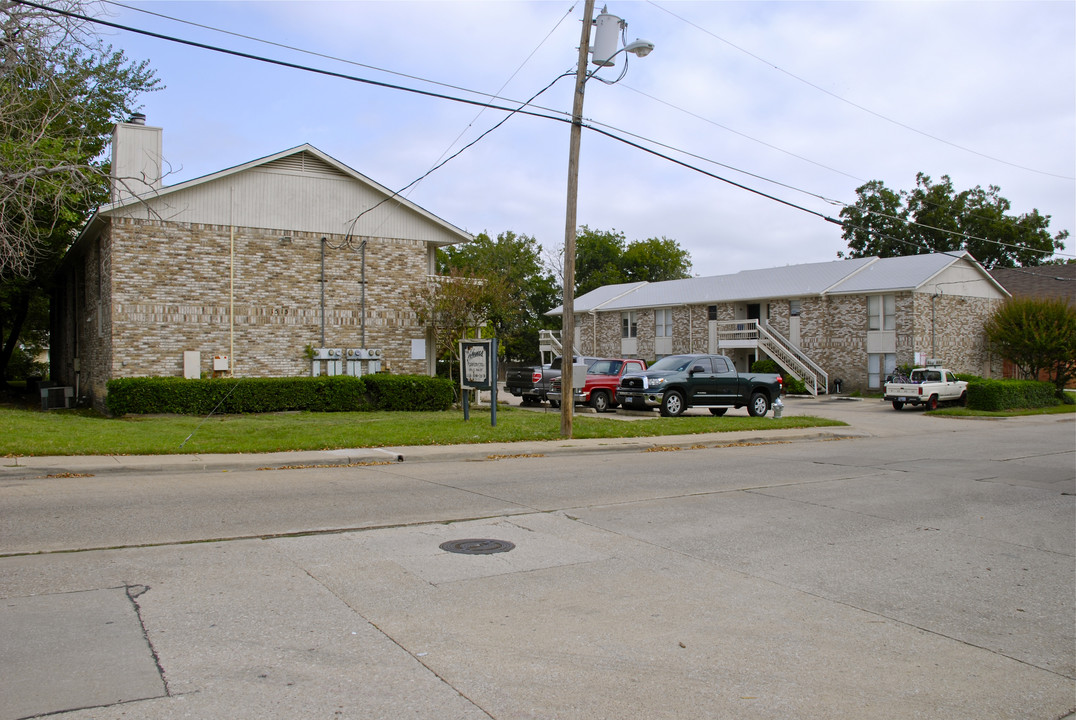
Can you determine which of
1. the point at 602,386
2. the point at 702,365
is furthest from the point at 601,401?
the point at 702,365

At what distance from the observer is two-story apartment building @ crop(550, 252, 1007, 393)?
39094 mm

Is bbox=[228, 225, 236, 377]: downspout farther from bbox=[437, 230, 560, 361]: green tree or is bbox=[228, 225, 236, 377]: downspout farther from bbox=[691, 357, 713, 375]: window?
bbox=[437, 230, 560, 361]: green tree

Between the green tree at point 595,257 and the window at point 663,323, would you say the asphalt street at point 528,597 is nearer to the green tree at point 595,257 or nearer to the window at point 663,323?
the window at point 663,323

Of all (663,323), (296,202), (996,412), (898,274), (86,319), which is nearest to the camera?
(296,202)

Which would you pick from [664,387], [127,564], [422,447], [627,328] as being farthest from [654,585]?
[627,328]

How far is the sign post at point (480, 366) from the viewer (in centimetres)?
1836

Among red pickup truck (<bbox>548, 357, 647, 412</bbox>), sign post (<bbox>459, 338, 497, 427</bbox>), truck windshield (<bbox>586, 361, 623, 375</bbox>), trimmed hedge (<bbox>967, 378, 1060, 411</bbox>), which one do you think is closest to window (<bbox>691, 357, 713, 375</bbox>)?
red pickup truck (<bbox>548, 357, 647, 412</bbox>)

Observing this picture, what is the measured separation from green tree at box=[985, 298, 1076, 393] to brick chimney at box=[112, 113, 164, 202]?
112 ft

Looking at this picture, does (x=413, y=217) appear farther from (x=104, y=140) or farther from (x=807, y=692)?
(x=807, y=692)

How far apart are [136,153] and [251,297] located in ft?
17.2

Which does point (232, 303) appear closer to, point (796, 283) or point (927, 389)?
point (927, 389)

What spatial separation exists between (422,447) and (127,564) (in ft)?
28.8

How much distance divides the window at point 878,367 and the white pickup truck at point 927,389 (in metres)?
5.62

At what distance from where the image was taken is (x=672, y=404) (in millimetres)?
23922
